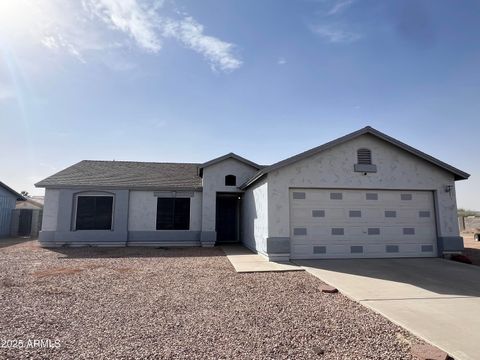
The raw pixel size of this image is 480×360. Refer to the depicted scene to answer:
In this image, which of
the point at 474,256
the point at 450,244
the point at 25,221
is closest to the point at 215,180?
the point at 450,244

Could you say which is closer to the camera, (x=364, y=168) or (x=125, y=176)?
(x=364, y=168)

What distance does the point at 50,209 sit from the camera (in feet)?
50.0

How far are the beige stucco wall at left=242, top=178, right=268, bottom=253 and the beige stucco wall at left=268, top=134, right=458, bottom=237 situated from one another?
0.70 m

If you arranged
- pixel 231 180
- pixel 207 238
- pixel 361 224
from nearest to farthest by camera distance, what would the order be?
pixel 361 224
pixel 207 238
pixel 231 180

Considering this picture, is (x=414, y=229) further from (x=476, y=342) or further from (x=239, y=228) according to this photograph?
(x=239, y=228)

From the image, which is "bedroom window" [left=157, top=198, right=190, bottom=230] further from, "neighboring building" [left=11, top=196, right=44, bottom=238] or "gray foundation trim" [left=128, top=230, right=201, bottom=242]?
"neighboring building" [left=11, top=196, right=44, bottom=238]

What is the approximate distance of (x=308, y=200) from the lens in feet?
36.7

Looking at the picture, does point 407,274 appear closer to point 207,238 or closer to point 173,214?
point 207,238

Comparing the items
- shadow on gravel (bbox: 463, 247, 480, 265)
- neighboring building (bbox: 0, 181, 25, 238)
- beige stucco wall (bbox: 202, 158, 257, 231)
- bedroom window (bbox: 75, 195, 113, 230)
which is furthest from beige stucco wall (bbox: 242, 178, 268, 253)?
neighboring building (bbox: 0, 181, 25, 238)

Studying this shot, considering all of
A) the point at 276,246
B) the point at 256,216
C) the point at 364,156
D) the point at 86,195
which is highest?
the point at 364,156

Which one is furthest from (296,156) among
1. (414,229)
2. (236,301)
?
(236,301)

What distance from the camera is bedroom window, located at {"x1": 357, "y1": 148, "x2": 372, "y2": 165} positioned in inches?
453

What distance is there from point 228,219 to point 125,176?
6792 millimetres

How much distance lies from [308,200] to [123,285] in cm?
714
